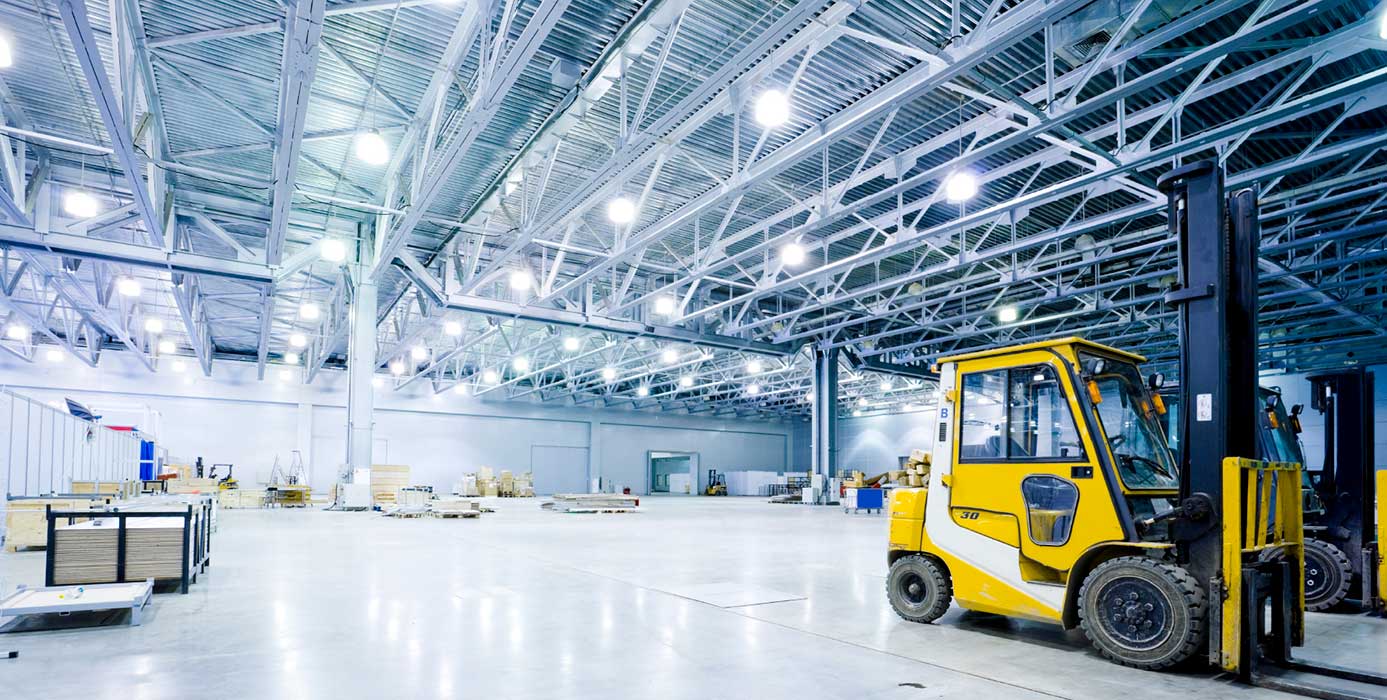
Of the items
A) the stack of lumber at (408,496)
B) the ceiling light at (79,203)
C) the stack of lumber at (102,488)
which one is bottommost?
the stack of lumber at (408,496)

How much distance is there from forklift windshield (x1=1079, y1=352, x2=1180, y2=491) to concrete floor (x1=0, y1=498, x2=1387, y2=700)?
136 centimetres

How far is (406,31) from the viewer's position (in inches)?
405

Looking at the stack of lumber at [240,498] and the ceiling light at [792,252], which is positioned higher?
the ceiling light at [792,252]

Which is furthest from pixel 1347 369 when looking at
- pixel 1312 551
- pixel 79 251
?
pixel 79 251

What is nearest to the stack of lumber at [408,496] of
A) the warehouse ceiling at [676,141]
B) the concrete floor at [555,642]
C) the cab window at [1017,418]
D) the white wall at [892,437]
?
the warehouse ceiling at [676,141]

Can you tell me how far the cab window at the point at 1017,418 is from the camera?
5.65 m

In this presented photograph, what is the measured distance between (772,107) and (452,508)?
1573 cm

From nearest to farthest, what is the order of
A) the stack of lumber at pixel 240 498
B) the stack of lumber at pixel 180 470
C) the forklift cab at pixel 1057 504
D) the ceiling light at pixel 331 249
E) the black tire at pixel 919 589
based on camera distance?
the forklift cab at pixel 1057 504 < the black tire at pixel 919 589 < the ceiling light at pixel 331 249 < the stack of lumber at pixel 240 498 < the stack of lumber at pixel 180 470

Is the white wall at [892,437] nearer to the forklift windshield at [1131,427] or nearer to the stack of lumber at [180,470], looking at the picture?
the stack of lumber at [180,470]

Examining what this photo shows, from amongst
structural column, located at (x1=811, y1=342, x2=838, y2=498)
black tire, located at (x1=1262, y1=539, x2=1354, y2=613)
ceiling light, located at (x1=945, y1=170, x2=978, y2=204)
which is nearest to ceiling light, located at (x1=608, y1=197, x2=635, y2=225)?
ceiling light, located at (x1=945, y1=170, x2=978, y2=204)

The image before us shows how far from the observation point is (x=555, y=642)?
5758 mm

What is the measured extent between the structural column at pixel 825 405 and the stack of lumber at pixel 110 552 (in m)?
23.1

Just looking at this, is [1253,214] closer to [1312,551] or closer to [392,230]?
[1312,551]

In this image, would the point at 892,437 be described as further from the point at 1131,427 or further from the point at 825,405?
the point at 1131,427
